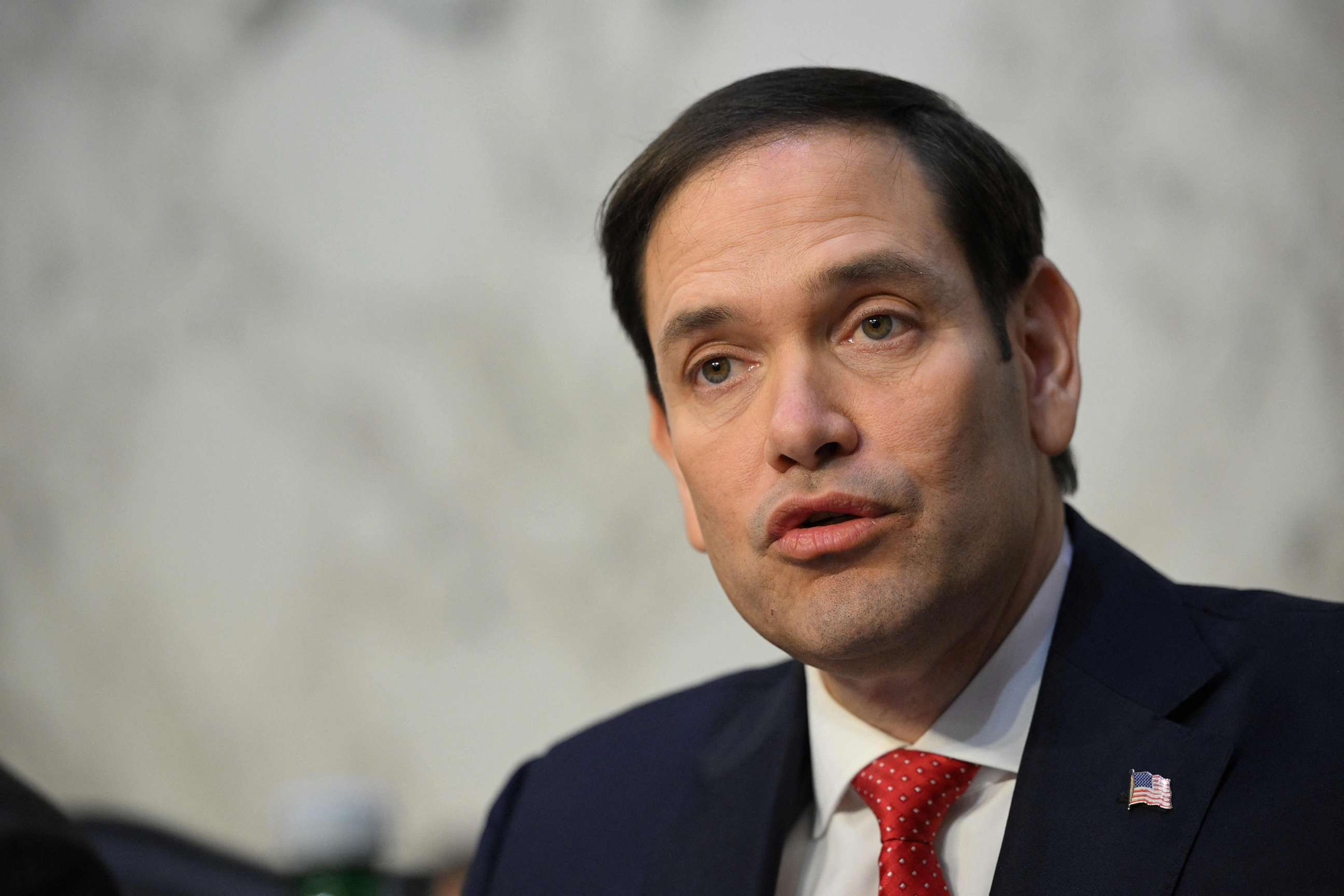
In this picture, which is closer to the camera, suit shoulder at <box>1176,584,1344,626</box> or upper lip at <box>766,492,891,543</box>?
upper lip at <box>766,492,891,543</box>

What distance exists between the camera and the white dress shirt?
5.06 feet

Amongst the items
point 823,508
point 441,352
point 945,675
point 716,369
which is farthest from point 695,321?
point 441,352

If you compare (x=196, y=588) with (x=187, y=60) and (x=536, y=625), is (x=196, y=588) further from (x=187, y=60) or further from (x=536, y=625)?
(x=187, y=60)

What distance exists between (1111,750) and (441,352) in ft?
6.67

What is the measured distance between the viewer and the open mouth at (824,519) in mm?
1449

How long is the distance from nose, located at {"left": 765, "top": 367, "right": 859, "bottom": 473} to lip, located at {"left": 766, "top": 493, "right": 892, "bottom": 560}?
4 centimetres

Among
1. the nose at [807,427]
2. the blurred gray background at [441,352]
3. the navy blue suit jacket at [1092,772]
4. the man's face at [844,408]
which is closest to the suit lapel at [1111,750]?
the navy blue suit jacket at [1092,772]

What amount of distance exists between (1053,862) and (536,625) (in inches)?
67.9

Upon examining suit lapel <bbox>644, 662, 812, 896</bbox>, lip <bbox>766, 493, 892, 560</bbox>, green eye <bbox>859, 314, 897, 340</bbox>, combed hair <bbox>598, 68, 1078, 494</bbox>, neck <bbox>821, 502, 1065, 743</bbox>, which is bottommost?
suit lapel <bbox>644, 662, 812, 896</bbox>

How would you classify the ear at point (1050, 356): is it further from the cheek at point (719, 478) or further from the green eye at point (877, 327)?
the cheek at point (719, 478)

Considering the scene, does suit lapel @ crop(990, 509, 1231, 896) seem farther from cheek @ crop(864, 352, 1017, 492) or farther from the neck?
cheek @ crop(864, 352, 1017, 492)

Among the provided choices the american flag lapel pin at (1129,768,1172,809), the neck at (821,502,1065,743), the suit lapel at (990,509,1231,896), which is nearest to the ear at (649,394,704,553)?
the neck at (821,502,1065,743)

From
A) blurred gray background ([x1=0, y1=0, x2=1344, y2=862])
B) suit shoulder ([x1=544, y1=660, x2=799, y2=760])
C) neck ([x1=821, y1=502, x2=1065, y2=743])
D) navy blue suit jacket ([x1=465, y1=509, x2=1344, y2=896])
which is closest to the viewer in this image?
navy blue suit jacket ([x1=465, y1=509, x2=1344, y2=896])

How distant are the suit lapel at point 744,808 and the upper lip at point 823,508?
42cm
